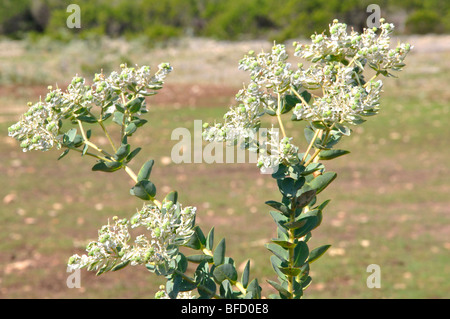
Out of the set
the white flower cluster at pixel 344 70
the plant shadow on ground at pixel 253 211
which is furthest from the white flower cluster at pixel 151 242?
the plant shadow on ground at pixel 253 211

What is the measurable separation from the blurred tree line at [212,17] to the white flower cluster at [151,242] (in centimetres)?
2374

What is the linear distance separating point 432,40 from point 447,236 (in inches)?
776

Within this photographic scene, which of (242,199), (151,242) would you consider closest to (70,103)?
(151,242)

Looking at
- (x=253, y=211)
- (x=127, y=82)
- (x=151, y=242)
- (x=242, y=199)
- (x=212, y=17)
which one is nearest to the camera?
(x=151, y=242)

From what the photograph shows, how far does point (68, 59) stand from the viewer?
66.5 ft

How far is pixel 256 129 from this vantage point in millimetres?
1045

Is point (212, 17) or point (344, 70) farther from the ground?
point (212, 17)

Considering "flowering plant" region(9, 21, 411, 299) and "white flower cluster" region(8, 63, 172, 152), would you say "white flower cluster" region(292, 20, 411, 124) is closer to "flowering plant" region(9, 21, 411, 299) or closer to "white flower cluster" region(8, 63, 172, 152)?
"flowering plant" region(9, 21, 411, 299)

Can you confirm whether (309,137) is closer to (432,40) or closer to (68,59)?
(68,59)

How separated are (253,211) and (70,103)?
224 inches

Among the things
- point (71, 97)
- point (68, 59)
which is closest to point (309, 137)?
point (71, 97)

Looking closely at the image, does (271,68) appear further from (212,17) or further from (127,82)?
(212,17)

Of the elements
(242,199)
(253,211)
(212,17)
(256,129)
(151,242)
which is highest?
(212,17)

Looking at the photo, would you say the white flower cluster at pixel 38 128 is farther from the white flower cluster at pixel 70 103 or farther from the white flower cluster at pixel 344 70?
the white flower cluster at pixel 344 70
